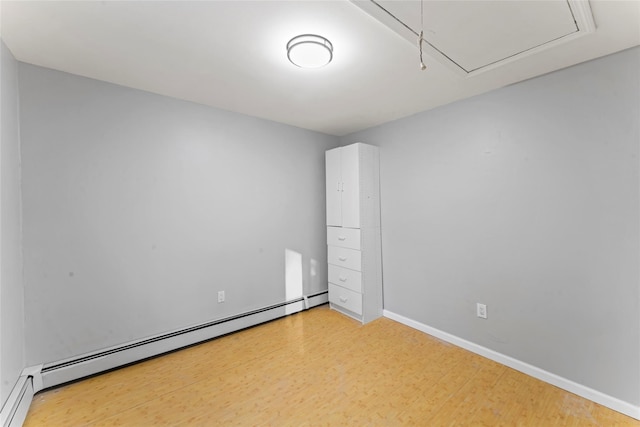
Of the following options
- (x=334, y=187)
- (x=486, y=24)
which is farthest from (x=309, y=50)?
(x=334, y=187)

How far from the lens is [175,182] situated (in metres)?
2.56

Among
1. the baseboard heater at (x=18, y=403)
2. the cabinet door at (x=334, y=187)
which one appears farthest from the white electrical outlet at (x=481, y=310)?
the baseboard heater at (x=18, y=403)

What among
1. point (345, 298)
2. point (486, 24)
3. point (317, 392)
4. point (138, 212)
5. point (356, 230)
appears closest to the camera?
point (486, 24)

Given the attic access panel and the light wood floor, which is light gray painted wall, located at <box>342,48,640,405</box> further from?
the attic access panel

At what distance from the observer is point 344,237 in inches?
132

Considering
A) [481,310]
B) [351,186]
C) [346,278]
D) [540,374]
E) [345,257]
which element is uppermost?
[351,186]

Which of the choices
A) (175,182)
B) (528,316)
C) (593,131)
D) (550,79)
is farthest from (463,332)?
(175,182)

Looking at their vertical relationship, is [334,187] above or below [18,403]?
above

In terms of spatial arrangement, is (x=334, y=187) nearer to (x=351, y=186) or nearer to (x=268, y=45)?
(x=351, y=186)

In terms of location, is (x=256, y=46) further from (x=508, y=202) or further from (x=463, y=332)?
(x=463, y=332)

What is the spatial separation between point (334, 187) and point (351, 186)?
0.30m

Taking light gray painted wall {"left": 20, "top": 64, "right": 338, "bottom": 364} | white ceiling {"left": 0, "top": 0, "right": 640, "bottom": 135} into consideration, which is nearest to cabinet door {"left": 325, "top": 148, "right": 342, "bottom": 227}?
light gray painted wall {"left": 20, "top": 64, "right": 338, "bottom": 364}

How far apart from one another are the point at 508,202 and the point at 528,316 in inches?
37.0

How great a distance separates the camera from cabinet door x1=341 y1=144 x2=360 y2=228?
3.17 meters
